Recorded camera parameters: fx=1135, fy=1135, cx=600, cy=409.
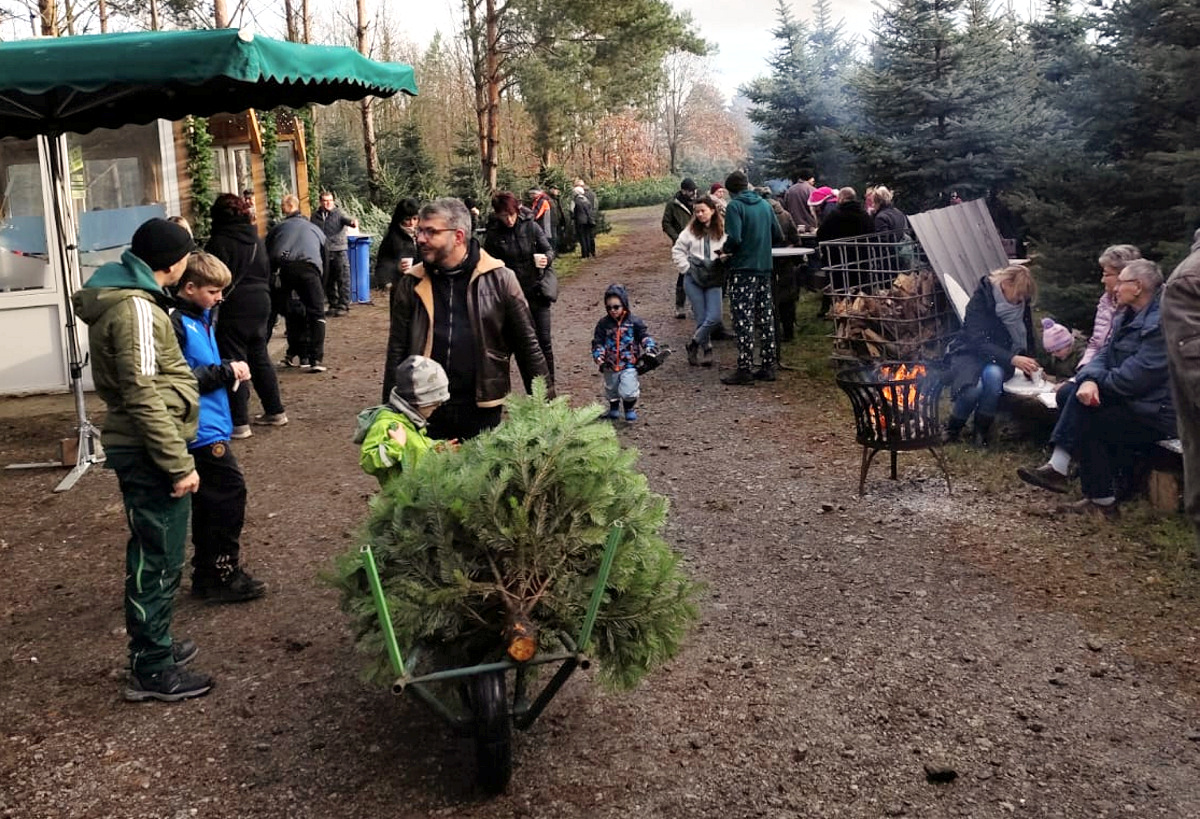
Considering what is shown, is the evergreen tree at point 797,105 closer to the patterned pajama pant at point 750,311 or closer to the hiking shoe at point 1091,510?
the patterned pajama pant at point 750,311

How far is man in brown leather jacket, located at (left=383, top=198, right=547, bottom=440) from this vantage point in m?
5.26

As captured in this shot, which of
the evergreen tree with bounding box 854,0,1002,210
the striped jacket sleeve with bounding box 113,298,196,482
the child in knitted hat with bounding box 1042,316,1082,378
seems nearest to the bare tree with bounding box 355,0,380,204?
the evergreen tree with bounding box 854,0,1002,210

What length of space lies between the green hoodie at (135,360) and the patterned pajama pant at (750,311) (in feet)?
23.6

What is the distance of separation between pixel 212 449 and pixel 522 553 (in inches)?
93.2

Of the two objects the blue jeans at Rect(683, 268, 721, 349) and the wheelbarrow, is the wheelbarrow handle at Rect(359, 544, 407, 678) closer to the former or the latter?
the wheelbarrow

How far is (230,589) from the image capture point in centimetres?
575

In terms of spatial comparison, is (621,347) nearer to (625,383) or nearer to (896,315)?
(625,383)

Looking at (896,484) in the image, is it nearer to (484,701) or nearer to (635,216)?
(484,701)

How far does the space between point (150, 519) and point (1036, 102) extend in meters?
13.0

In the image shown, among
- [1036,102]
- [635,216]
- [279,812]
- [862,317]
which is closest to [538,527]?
[279,812]

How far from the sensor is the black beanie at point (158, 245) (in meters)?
4.54

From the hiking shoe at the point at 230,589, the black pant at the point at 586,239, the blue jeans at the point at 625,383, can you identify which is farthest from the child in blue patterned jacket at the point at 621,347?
the black pant at the point at 586,239

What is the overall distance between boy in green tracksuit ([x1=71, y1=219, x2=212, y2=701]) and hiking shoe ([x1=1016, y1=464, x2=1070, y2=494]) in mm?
5094

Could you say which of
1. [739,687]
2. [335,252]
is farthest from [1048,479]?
[335,252]
